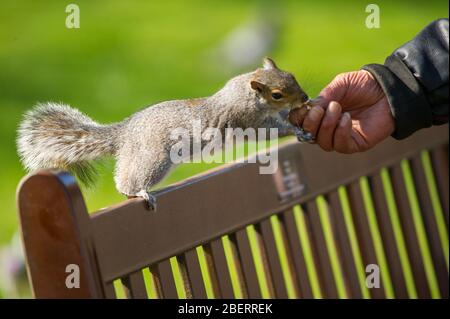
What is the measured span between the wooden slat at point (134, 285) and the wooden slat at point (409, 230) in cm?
72

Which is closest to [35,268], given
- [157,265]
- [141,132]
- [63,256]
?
[63,256]

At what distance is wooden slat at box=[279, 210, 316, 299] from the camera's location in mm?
1390

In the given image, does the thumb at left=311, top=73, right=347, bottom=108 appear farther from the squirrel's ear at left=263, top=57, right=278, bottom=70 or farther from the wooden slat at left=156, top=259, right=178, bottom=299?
the wooden slat at left=156, top=259, right=178, bottom=299

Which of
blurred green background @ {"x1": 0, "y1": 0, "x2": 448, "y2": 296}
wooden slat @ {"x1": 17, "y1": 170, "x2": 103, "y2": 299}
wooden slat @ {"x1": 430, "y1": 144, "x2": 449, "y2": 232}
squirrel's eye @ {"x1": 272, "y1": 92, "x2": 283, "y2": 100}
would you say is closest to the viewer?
wooden slat @ {"x1": 17, "y1": 170, "x2": 103, "y2": 299}

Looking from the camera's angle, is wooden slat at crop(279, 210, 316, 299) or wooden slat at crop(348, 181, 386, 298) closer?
wooden slat at crop(279, 210, 316, 299)

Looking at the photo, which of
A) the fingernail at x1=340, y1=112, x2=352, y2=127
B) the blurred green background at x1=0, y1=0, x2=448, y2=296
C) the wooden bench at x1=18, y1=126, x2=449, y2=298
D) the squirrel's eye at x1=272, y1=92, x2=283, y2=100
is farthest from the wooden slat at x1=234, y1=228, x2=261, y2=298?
the blurred green background at x1=0, y1=0, x2=448, y2=296

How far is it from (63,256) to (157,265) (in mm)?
192

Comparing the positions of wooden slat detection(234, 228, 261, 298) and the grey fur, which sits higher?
the grey fur

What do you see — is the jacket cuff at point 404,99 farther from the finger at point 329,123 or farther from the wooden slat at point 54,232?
the wooden slat at point 54,232

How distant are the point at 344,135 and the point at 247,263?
0.26 m

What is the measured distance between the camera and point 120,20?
13.0ft

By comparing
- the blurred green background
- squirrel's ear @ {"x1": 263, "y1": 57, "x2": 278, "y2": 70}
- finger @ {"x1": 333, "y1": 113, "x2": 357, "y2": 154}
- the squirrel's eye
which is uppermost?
the blurred green background

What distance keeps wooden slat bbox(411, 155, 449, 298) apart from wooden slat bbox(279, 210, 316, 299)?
0.40 m
